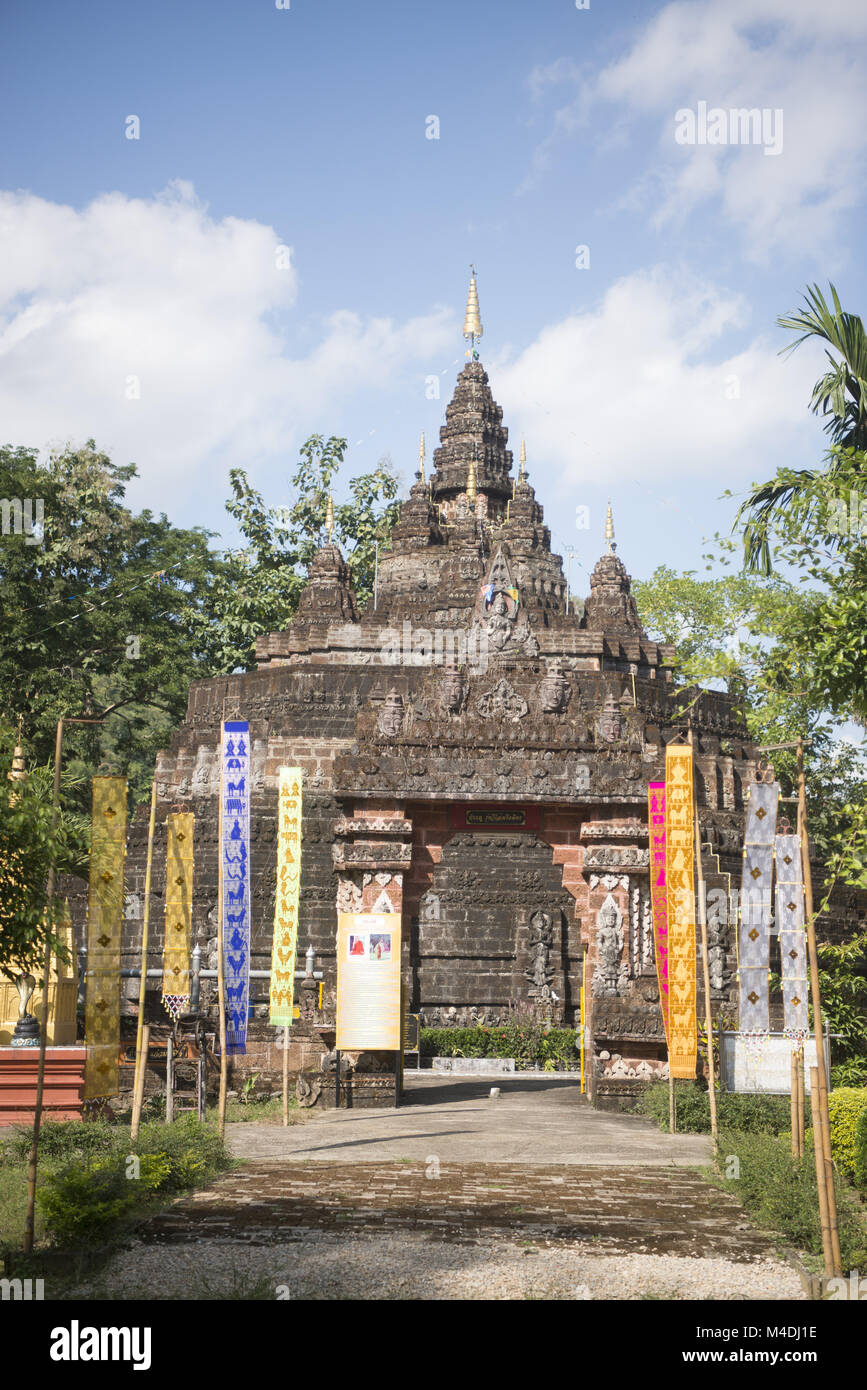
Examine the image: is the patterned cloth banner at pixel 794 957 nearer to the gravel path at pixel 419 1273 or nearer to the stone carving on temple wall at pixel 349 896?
the gravel path at pixel 419 1273

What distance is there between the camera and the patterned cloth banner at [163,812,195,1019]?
53.8ft

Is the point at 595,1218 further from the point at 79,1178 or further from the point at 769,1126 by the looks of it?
the point at 769,1126

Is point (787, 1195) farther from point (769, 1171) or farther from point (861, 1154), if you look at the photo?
point (861, 1154)

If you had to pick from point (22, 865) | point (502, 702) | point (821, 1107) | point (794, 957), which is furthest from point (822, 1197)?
point (502, 702)

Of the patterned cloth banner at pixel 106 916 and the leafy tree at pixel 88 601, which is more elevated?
the leafy tree at pixel 88 601

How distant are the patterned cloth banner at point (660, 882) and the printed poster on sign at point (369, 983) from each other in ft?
12.7

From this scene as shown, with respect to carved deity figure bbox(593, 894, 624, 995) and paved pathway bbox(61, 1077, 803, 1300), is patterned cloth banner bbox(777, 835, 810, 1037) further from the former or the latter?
carved deity figure bbox(593, 894, 624, 995)

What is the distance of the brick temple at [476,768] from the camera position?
2320cm

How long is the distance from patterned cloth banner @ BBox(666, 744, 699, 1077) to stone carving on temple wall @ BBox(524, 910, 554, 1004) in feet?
44.8

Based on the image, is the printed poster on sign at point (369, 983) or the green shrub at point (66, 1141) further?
the printed poster on sign at point (369, 983)

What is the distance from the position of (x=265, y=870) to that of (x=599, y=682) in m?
11.4

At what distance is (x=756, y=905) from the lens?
624 inches

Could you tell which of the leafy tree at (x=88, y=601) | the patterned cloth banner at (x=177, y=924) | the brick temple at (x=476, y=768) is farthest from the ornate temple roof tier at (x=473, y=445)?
the patterned cloth banner at (x=177, y=924)

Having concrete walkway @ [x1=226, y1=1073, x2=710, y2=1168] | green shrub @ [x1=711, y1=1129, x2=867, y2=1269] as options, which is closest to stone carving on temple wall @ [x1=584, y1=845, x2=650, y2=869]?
concrete walkway @ [x1=226, y1=1073, x2=710, y2=1168]
